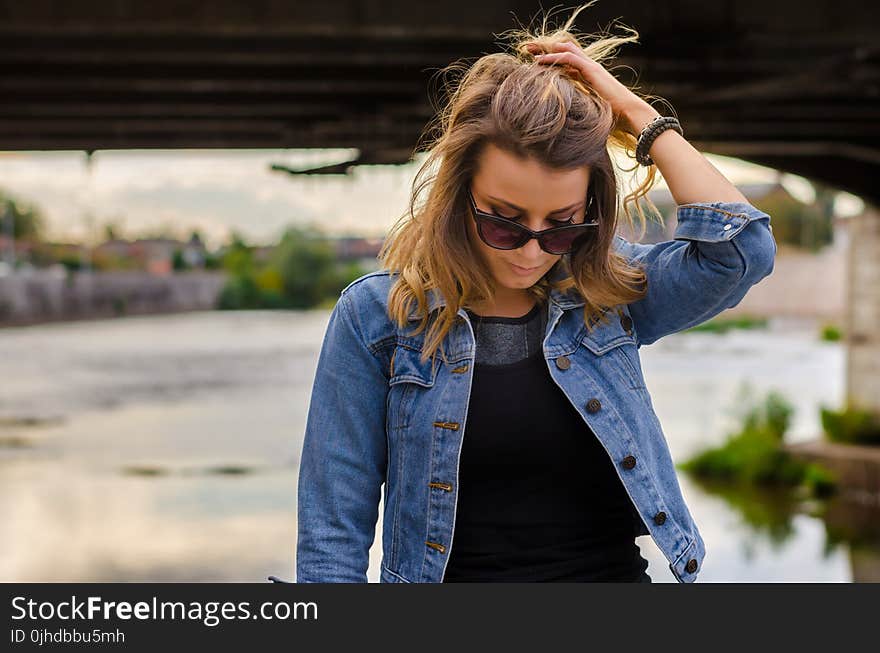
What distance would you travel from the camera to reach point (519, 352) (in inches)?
82.7

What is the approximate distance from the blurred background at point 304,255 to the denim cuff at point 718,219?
9 cm

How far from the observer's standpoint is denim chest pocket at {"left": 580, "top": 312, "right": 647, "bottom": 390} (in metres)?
2.11

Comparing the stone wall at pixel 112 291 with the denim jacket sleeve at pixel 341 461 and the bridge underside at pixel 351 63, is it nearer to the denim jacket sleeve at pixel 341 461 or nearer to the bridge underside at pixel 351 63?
the bridge underside at pixel 351 63

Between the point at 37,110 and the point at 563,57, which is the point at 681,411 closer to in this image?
the point at 37,110

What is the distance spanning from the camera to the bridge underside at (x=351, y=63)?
25.6 ft

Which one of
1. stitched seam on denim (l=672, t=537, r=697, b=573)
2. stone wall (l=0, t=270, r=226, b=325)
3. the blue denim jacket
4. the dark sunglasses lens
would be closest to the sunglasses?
A: the dark sunglasses lens

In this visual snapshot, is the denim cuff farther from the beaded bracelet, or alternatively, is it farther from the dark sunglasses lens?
the dark sunglasses lens

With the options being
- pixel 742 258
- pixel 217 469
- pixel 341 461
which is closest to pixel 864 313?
pixel 217 469

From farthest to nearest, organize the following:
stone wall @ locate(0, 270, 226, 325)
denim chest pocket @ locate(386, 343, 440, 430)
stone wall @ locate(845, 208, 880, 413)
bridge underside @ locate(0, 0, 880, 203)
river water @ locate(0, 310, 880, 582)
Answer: stone wall @ locate(0, 270, 226, 325), stone wall @ locate(845, 208, 880, 413), river water @ locate(0, 310, 880, 582), bridge underside @ locate(0, 0, 880, 203), denim chest pocket @ locate(386, 343, 440, 430)

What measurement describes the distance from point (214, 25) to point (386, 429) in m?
6.27

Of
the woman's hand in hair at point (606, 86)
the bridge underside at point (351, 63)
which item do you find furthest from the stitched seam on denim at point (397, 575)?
the bridge underside at point (351, 63)

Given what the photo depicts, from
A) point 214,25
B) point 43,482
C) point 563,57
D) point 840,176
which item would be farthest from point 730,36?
point 43,482

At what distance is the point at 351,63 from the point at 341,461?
7.16m

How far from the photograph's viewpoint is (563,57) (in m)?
2.04
